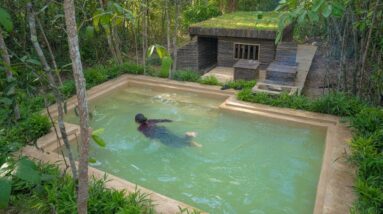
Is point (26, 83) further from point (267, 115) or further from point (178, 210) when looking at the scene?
point (267, 115)

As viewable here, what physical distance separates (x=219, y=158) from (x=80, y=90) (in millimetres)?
3151

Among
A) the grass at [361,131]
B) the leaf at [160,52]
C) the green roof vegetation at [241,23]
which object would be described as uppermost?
the green roof vegetation at [241,23]

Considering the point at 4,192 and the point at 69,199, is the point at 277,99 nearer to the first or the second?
the point at 69,199

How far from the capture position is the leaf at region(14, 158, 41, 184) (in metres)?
1.42

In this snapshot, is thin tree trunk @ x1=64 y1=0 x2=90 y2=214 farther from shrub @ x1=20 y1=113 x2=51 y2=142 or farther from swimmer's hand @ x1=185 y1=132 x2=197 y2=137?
swimmer's hand @ x1=185 y1=132 x2=197 y2=137

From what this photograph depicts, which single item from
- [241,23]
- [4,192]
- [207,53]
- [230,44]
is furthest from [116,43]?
[4,192]

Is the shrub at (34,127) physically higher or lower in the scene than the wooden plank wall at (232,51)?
lower

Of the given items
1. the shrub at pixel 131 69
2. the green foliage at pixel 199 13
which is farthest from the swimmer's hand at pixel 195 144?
the green foliage at pixel 199 13

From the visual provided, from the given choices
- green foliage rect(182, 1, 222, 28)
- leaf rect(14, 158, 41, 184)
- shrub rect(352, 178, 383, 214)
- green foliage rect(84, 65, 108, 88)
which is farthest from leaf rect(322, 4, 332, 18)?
green foliage rect(182, 1, 222, 28)

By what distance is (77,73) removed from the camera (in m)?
1.78

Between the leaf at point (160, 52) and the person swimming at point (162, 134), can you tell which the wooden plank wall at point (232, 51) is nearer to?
the person swimming at point (162, 134)

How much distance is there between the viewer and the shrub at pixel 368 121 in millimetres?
4477

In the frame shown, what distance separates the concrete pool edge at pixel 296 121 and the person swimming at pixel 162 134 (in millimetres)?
1123

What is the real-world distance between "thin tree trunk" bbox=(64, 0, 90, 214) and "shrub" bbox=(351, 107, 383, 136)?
12.8 ft
